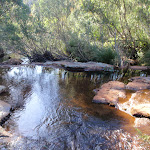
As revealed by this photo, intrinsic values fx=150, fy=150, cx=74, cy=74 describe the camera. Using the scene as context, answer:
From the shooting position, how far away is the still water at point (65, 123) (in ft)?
11.8

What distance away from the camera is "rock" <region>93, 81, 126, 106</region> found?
599 cm

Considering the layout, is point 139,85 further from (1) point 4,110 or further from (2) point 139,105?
(1) point 4,110

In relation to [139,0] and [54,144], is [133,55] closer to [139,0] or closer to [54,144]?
[139,0]

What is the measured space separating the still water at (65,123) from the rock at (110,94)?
290 mm

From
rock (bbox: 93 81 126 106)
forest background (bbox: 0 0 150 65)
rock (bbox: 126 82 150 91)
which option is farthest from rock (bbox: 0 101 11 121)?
forest background (bbox: 0 0 150 65)

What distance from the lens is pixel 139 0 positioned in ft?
40.2

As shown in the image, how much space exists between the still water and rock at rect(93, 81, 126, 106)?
290mm

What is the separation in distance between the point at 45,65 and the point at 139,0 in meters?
9.67

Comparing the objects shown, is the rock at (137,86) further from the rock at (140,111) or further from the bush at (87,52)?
the bush at (87,52)

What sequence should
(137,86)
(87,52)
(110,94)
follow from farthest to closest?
(87,52)
(137,86)
(110,94)

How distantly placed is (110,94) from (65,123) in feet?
9.36

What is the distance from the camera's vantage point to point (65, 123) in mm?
4578

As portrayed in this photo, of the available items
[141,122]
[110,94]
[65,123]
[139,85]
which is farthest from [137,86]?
[65,123]

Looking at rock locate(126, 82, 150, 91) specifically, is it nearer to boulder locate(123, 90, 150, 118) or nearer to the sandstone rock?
boulder locate(123, 90, 150, 118)
